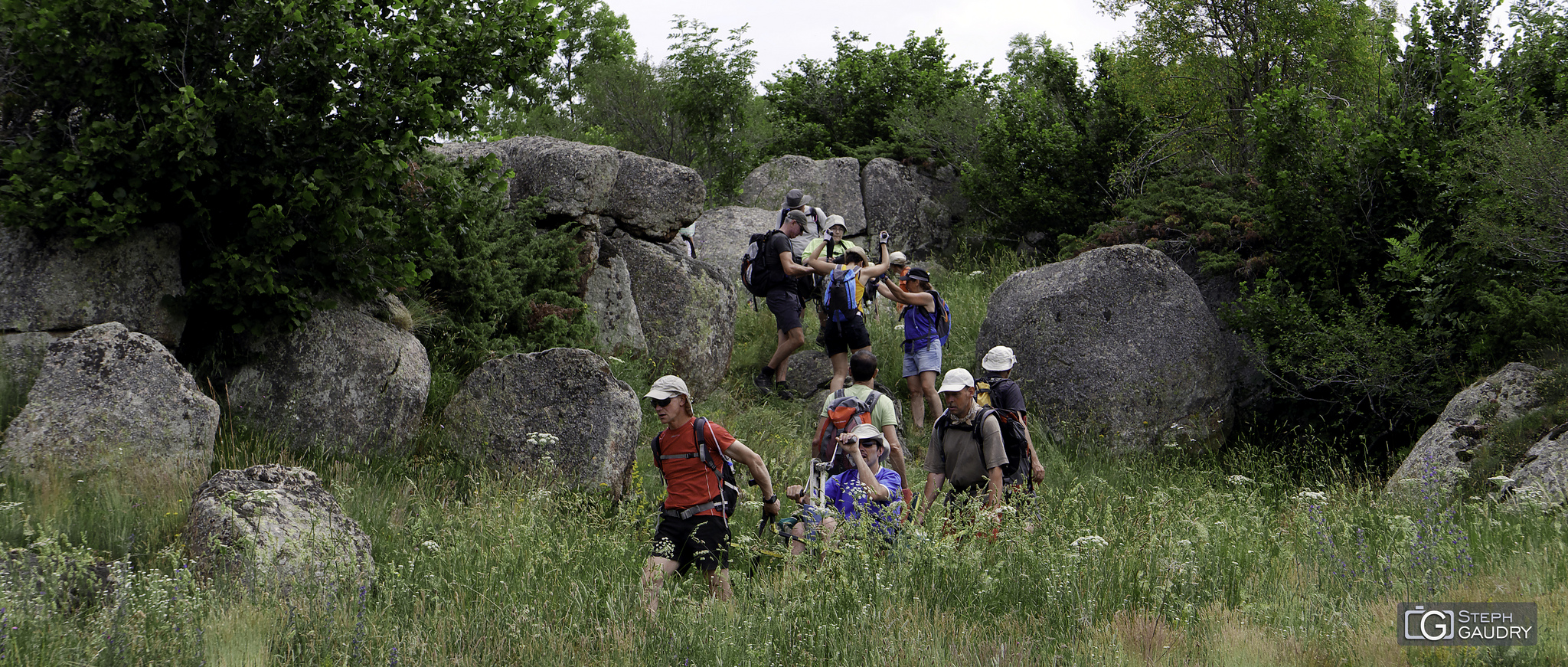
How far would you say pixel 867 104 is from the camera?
85.3ft

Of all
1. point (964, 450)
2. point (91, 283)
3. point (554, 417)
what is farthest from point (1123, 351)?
point (91, 283)

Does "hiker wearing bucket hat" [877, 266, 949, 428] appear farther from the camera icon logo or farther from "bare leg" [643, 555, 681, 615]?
the camera icon logo

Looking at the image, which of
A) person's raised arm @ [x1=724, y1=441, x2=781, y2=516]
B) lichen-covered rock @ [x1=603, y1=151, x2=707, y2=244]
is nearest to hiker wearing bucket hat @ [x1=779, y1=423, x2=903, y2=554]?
person's raised arm @ [x1=724, y1=441, x2=781, y2=516]

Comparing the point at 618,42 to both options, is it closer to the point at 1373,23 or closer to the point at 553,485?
the point at 1373,23

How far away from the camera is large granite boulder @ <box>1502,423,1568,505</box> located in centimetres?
690

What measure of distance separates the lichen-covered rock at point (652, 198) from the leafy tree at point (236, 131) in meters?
4.26

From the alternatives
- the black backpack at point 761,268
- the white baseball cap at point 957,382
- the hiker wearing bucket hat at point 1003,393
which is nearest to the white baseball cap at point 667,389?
the white baseball cap at point 957,382

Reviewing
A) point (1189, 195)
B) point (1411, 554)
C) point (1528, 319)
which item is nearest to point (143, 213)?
point (1411, 554)

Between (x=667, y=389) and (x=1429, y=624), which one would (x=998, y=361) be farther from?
(x=1429, y=624)

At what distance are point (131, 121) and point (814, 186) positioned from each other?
14.9m

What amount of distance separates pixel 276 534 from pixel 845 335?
624 cm

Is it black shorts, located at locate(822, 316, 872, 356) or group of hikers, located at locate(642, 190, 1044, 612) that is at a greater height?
black shorts, located at locate(822, 316, 872, 356)

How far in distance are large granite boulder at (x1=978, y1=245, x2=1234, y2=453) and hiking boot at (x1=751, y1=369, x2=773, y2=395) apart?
2.82 m

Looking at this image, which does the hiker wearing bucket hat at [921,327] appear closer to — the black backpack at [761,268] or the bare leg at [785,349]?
the black backpack at [761,268]
